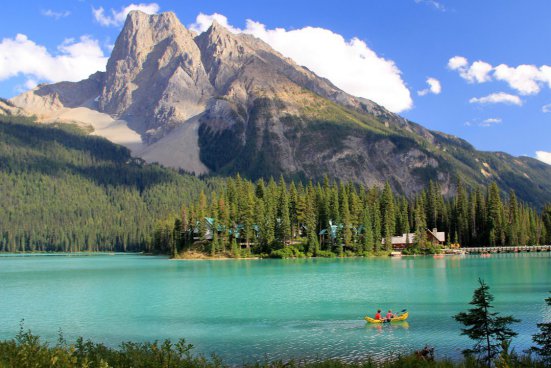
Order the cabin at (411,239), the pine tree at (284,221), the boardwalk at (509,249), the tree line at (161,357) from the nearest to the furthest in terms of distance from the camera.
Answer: the tree line at (161,357), the pine tree at (284,221), the boardwalk at (509,249), the cabin at (411,239)

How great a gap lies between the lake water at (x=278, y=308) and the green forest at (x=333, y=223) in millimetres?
46285

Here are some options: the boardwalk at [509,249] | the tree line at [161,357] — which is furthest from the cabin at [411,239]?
the tree line at [161,357]

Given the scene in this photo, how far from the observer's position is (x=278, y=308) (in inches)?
2005

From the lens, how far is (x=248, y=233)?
5285 inches

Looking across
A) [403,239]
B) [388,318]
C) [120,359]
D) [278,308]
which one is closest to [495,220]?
[403,239]

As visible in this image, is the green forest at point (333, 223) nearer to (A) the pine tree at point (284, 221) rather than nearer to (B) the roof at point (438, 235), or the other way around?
(A) the pine tree at point (284, 221)

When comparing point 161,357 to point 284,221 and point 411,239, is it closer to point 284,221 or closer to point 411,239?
point 284,221

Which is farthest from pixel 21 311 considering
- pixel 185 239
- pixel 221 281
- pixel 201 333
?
pixel 185 239

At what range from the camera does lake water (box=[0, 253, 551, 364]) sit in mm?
35375

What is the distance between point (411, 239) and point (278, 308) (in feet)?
329

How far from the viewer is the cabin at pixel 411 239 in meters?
143

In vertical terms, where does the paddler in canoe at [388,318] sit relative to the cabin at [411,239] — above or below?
below

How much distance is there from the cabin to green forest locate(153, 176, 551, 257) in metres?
1.12

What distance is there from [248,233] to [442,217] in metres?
62.4
